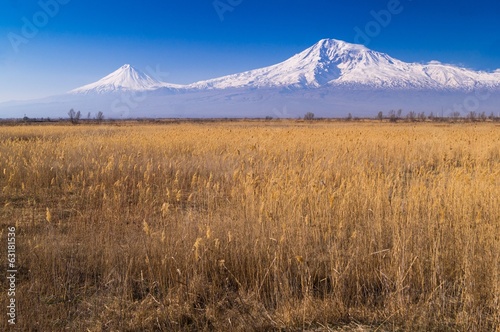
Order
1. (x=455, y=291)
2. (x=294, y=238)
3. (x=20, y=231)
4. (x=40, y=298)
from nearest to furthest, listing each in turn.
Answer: (x=40, y=298), (x=455, y=291), (x=294, y=238), (x=20, y=231)

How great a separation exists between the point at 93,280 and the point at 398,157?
9720mm

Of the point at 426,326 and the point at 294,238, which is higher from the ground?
the point at 294,238

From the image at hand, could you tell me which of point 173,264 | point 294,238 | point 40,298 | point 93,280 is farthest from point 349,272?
point 40,298

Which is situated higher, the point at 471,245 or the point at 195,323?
the point at 471,245

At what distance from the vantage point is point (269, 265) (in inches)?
134

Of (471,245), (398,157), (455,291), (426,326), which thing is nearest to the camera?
(426,326)

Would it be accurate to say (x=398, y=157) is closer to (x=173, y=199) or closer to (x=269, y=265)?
(x=173, y=199)

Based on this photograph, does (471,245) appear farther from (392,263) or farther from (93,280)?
(93,280)

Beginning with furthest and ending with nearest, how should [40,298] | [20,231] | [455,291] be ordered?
[20,231] < [455,291] < [40,298]

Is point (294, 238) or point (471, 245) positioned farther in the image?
point (294, 238)

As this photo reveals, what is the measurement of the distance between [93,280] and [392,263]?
300 centimetres

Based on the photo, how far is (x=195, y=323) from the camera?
272 centimetres

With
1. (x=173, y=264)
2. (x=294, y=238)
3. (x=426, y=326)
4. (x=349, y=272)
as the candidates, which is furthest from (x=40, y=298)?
(x=426, y=326)

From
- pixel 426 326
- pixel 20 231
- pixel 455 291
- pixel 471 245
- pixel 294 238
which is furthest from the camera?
pixel 20 231
